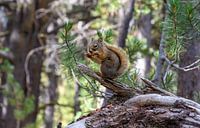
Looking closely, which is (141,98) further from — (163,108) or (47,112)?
(47,112)

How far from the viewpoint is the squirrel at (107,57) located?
8.22 ft

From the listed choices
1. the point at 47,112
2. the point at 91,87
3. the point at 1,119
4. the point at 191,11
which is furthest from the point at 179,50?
the point at 47,112

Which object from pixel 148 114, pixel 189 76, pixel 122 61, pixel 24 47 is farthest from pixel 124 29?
pixel 24 47

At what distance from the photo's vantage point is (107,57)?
256 centimetres

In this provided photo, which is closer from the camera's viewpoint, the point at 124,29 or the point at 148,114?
the point at 148,114

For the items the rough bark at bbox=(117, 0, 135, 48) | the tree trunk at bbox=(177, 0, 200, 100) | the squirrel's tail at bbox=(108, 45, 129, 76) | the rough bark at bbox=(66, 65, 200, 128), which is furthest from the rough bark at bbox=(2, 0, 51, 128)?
the rough bark at bbox=(66, 65, 200, 128)

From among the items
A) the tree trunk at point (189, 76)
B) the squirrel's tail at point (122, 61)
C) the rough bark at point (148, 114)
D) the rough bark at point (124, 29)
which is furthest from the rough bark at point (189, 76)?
the rough bark at point (148, 114)

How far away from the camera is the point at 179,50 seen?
3016 millimetres

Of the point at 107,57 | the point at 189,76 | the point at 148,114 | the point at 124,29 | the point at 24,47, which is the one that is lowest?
the point at 148,114

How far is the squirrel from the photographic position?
98.7 inches

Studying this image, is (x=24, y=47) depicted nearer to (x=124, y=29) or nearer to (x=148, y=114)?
(x=124, y=29)

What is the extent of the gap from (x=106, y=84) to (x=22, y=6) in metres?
5.18

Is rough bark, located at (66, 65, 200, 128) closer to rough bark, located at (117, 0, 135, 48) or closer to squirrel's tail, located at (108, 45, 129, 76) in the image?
squirrel's tail, located at (108, 45, 129, 76)

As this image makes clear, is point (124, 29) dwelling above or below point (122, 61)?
above
